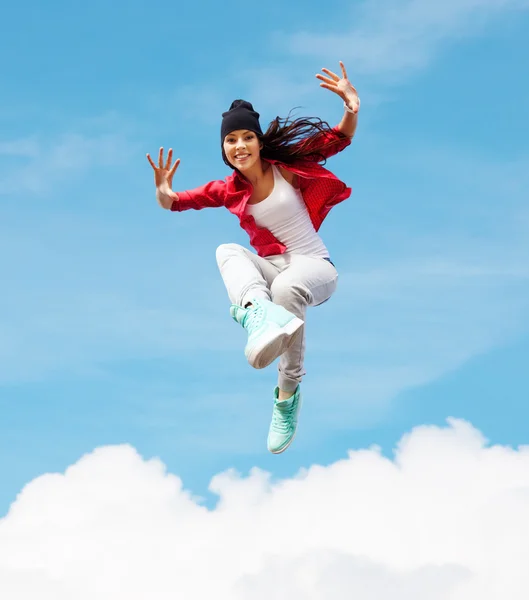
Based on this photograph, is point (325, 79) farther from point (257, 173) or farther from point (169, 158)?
point (169, 158)

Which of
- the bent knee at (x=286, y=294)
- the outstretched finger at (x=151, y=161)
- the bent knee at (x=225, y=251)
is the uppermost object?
the outstretched finger at (x=151, y=161)

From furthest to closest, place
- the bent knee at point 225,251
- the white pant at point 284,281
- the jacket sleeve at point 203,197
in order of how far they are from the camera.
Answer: the jacket sleeve at point 203,197 < the bent knee at point 225,251 < the white pant at point 284,281

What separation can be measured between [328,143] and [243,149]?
29.6 inches

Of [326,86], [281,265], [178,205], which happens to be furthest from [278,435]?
[326,86]

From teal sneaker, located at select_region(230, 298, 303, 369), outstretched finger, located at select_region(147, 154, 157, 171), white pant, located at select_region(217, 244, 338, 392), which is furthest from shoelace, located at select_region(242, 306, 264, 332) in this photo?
outstretched finger, located at select_region(147, 154, 157, 171)

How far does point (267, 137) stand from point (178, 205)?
99 cm

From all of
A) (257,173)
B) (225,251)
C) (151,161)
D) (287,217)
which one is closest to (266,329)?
(225,251)

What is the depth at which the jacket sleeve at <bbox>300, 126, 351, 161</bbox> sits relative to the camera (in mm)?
8797

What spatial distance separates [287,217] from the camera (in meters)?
8.81

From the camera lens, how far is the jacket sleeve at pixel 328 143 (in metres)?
8.80

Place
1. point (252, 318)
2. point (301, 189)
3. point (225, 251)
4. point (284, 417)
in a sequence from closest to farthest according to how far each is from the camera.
Answer: point (252, 318) < point (225, 251) < point (301, 189) < point (284, 417)

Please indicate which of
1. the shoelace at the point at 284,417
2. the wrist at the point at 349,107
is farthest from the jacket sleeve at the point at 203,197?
the shoelace at the point at 284,417

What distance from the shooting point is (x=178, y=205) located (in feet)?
29.4

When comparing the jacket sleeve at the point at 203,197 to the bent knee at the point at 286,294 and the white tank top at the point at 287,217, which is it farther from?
the bent knee at the point at 286,294
